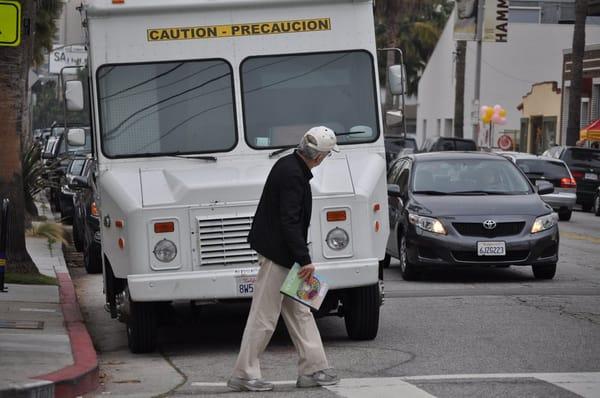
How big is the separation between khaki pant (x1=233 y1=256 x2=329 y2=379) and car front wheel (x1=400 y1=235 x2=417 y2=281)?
7.03m

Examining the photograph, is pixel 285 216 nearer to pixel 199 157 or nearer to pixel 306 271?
pixel 306 271

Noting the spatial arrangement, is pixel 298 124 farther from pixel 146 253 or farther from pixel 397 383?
pixel 397 383

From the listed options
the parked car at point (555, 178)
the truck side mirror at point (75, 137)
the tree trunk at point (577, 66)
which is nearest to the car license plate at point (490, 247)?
the truck side mirror at point (75, 137)

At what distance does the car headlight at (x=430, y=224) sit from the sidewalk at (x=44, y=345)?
426 centimetres

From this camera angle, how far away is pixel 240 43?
37.4 ft

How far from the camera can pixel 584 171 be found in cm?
3569

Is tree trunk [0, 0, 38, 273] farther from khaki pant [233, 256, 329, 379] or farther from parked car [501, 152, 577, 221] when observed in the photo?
parked car [501, 152, 577, 221]

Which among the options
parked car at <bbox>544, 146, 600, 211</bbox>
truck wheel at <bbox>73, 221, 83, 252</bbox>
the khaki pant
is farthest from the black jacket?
parked car at <bbox>544, 146, 600, 211</bbox>

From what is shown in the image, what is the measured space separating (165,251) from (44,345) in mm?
1253

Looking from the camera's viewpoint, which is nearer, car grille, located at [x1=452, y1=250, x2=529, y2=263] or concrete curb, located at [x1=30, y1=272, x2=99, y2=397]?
concrete curb, located at [x1=30, y1=272, x2=99, y2=397]

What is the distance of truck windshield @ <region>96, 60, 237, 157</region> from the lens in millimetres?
11281

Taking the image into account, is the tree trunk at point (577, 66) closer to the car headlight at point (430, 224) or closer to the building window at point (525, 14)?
the building window at point (525, 14)

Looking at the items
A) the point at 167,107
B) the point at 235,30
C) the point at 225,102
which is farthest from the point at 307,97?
the point at 167,107

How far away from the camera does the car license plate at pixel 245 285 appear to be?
413 inches
